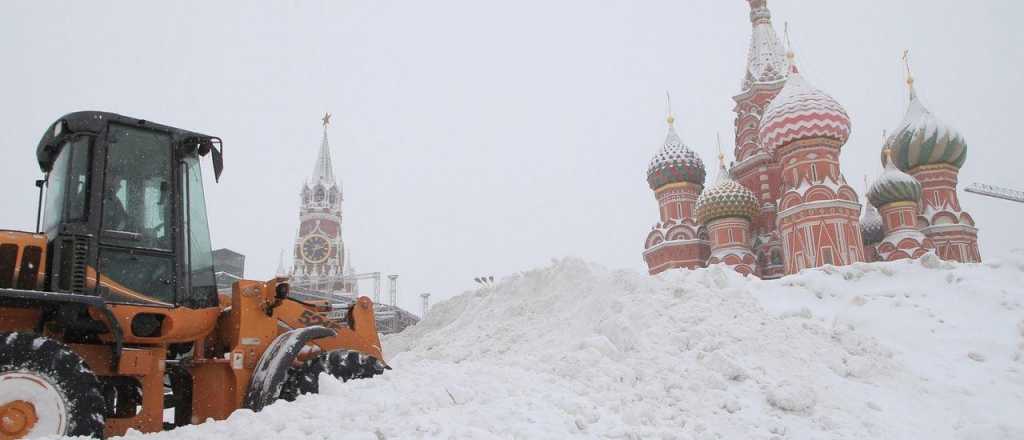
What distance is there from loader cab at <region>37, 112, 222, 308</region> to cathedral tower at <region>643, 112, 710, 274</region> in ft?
85.5

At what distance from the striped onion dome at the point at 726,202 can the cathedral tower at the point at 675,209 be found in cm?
123

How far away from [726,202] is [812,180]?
3.91 m

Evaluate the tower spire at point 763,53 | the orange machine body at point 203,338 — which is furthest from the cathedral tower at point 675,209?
the orange machine body at point 203,338

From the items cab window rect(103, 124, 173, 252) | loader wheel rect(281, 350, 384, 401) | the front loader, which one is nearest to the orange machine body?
the front loader

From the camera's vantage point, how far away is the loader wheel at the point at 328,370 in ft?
17.9

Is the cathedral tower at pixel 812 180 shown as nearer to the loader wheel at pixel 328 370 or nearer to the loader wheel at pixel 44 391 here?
the loader wheel at pixel 328 370

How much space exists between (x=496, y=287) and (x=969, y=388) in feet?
20.3

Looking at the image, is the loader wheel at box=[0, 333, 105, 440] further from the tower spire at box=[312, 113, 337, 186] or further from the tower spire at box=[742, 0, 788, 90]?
the tower spire at box=[312, 113, 337, 186]

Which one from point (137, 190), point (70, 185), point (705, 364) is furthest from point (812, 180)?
point (70, 185)

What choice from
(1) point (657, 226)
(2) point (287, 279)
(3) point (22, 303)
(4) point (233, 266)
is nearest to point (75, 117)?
(3) point (22, 303)

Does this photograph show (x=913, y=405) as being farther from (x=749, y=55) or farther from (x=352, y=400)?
(x=749, y=55)

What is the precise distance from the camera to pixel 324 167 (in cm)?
6669

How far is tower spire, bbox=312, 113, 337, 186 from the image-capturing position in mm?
65812

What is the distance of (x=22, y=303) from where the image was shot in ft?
14.8
